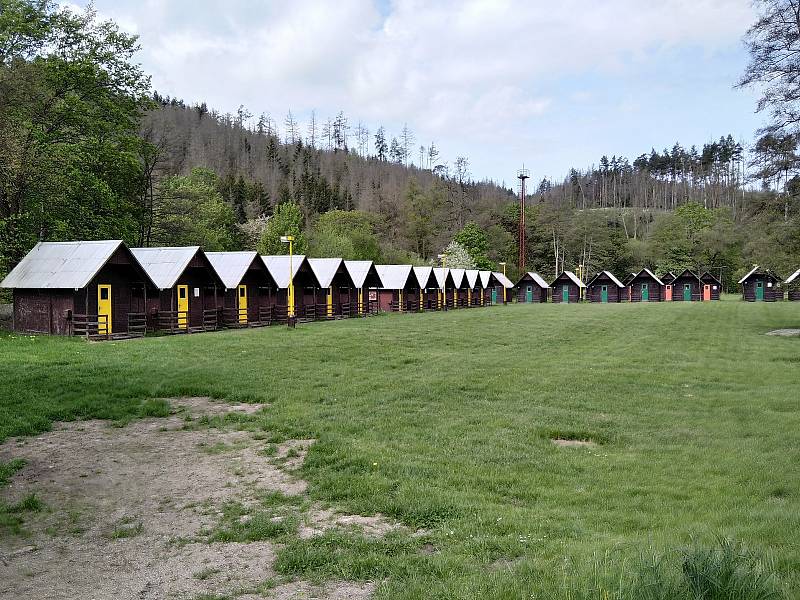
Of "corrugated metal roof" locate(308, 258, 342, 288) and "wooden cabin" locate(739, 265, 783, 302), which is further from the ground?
"corrugated metal roof" locate(308, 258, 342, 288)

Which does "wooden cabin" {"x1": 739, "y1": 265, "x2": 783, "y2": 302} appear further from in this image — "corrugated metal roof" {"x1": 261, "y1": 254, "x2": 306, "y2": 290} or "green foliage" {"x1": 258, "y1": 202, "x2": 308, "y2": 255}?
"corrugated metal roof" {"x1": 261, "y1": 254, "x2": 306, "y2": 290}

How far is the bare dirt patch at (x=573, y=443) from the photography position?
34.7 ft

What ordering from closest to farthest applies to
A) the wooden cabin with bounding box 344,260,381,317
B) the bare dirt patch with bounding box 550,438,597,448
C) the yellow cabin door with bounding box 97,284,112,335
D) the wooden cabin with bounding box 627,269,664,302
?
the bare dirt patch with bounding box 550,438,597,448
the yellow cabin door with bounding box 97,284,112,335
the wooden cabin with bounding box 344,260,381,317
the wooden cabin with bounding box 627,269,664,302

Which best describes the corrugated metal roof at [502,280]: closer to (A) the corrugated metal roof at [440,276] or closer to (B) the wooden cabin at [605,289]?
(B) the wooden cabin at [605,289]

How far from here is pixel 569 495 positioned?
25.6ft

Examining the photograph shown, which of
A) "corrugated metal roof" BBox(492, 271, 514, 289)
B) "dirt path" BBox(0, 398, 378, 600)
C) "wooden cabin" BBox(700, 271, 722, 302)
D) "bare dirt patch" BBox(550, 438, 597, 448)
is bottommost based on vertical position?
"bare dirt patch" BBox(550, 438, 597, 448)

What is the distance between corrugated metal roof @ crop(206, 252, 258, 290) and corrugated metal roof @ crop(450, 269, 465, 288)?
3462cm

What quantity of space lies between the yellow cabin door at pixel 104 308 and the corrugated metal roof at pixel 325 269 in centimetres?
1682

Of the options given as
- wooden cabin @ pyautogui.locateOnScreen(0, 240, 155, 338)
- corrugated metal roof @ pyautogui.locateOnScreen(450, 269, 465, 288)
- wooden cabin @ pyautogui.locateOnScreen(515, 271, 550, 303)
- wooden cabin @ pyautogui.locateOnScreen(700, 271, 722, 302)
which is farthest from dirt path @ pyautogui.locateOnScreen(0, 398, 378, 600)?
wooden cabin @ pyautogui.locateOnScreen(700, 271, 722, 302)

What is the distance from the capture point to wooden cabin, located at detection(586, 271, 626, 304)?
89.9 metres

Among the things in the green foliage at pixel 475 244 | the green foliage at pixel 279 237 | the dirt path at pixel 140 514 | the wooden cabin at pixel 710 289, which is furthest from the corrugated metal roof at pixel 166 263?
the wooden cabin at pixel 710 289

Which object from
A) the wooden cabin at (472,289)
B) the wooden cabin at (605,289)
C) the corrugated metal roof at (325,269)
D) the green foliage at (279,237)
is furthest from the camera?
the wooden cabin at (605,289)

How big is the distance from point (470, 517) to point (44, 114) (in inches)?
1327

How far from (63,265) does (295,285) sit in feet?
55.5
